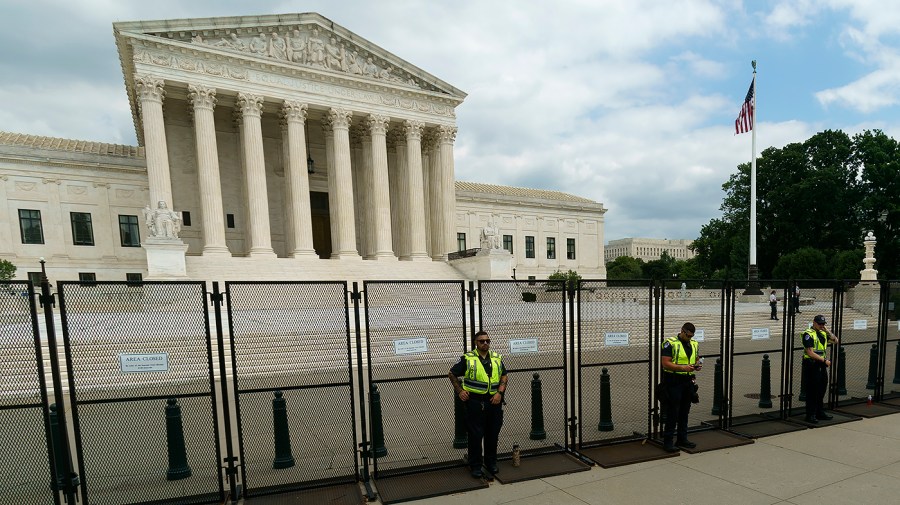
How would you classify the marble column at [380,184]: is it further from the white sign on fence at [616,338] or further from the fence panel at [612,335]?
the white sign on fence at [616,338]

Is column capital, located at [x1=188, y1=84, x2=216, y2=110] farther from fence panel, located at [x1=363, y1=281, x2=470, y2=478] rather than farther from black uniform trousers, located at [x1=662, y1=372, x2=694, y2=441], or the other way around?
black uniform trousers, located at [x1=662, y1=372, x2=694, y2=441]

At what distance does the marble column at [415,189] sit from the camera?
36.7 metres

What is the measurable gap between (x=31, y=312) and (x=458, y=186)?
51.5 metres

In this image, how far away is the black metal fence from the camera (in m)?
5.09

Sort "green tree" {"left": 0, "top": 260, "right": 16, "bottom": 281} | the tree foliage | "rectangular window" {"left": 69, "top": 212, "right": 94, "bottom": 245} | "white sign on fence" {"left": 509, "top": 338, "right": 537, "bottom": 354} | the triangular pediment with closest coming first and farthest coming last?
"white sign on fence" {"left": 509, "top": 338, "right": 537, "bottom": 354}
"green tree" {"left": 0, "top": 260, "right": 16, "bottom": 281}
the triangular pediment
"rectangular window" {"left": 69, "top": 212, "right": 94, "bottom": 245}
the tree foliage

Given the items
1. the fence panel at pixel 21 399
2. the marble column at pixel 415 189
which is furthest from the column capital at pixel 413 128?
the fence panel at pixel 21 399

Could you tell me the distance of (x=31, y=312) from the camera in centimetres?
469

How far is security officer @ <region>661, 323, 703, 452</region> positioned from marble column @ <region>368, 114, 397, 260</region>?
29530 mm

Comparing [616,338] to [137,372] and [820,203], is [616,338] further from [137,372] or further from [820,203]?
[820,203]

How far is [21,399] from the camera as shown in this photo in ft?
16.8

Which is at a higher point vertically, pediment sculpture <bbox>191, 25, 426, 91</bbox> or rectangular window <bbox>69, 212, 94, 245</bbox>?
pediment sculpture <bbox>191, 25, 426, 91</bbox>

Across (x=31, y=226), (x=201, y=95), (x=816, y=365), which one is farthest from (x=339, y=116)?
(x=816, y=365)

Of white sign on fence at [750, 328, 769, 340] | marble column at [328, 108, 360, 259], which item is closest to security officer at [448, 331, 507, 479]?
white sign on fence at [750, 328, 769, 340]

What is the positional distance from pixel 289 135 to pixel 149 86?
8916mm
